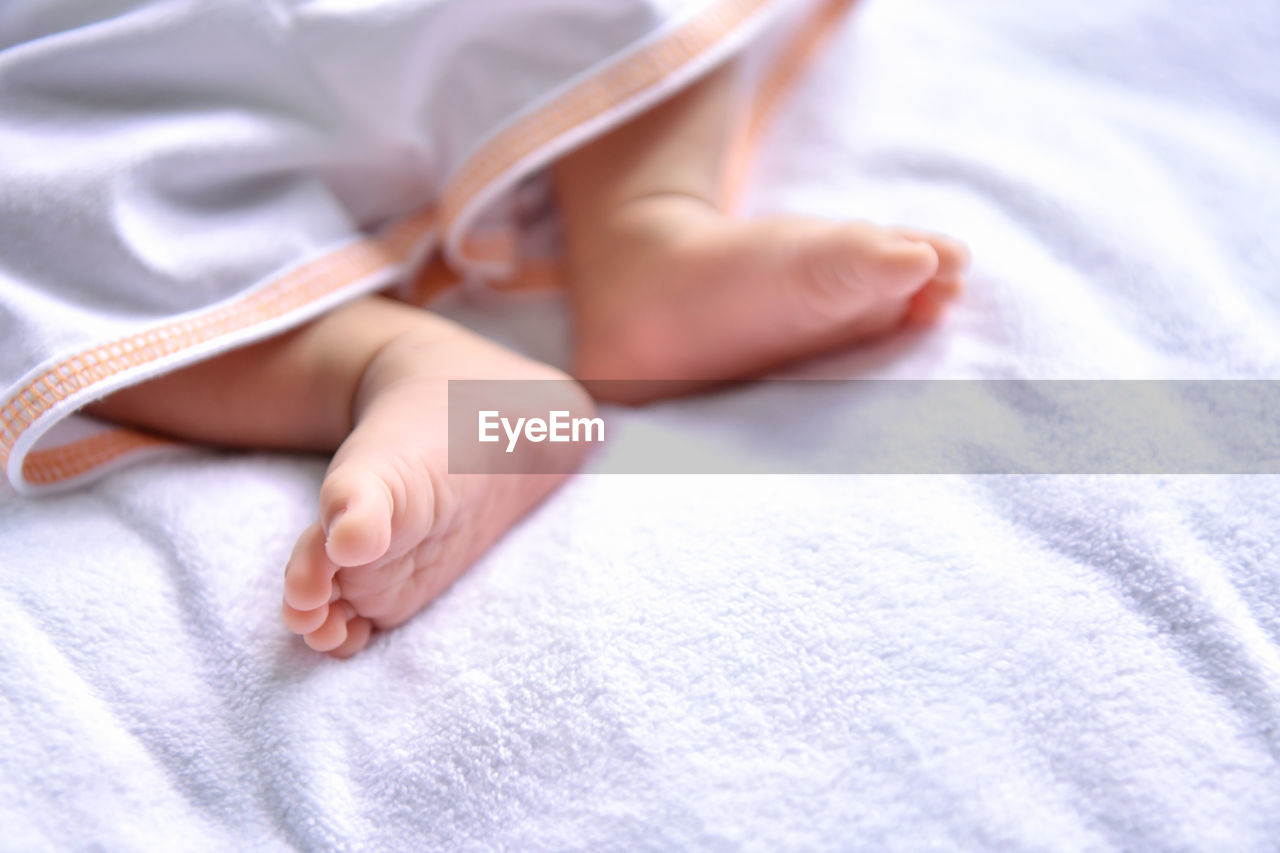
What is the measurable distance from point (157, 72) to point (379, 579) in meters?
0.40

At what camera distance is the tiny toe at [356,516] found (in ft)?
1.59

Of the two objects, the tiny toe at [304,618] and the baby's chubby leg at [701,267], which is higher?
the baby's chubby leg at [701,267]

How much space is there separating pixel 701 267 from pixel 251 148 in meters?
0.32

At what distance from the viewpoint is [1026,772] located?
469mm

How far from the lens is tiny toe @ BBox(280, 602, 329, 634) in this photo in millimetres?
523

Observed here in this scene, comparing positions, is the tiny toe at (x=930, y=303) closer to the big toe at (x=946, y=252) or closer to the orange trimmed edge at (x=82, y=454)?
the big toe at (x=946, y=252)

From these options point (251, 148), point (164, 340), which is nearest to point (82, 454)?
point (164, 340)

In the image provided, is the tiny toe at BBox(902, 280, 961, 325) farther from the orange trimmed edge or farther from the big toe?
the orange trimmed edge

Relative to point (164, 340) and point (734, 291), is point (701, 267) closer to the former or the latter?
point (734, 291)

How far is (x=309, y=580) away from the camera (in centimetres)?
51

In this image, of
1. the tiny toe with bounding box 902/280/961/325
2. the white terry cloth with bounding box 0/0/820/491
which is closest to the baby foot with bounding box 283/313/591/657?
the white terry cloth with bounding box 0/0/820/491

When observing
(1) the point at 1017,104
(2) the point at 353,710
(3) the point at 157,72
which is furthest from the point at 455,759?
(1) the point at 1017,104

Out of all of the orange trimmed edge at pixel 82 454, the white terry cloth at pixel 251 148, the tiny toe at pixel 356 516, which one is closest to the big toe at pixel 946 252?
the white terry cloth at pixel 251 148

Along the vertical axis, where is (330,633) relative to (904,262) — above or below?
below
